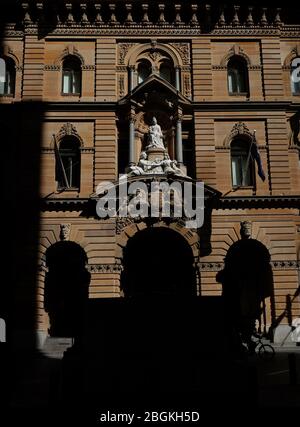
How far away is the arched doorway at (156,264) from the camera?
28828 millimetres

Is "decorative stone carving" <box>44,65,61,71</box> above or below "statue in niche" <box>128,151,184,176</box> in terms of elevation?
above

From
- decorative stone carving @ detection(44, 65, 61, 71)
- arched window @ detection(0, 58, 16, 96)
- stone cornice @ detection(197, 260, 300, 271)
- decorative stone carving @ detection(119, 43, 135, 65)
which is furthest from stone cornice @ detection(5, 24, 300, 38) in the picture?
stone cornice @ detection(197, 260, 300, 271)

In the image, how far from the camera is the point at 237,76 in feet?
102

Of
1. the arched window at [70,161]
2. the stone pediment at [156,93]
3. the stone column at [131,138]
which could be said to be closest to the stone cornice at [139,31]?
the stone pediment at [156,93]

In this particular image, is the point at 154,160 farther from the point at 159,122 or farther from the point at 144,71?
the point at 144,71

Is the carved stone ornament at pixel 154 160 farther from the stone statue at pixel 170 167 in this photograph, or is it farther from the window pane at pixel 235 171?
the window pane at pixel 235 171

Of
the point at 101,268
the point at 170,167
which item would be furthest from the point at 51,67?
the point at 101,268

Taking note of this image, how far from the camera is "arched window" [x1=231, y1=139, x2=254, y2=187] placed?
2936 cm

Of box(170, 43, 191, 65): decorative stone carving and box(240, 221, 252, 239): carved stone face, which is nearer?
box(240, 221, 252, 239): carved stone face

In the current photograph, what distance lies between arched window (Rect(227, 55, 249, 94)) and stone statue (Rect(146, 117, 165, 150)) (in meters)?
4.57

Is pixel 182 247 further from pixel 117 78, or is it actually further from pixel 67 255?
pixel 117 78

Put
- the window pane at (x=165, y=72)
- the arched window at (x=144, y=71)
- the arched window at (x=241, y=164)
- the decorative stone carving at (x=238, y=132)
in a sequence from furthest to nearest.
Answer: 1. the window pane at (x=165, y=72)
2. the arched window at (x=144, y=71)
3. the decorative stone carving at (x=238, y=132)
4. the arched window at (x=241, y=164)

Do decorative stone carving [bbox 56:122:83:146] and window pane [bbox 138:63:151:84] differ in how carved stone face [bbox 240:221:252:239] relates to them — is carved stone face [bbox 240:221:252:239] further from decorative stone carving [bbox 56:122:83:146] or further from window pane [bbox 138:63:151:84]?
window pane [bbox 138:63:151:84]

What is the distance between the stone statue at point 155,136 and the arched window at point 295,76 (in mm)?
8043
